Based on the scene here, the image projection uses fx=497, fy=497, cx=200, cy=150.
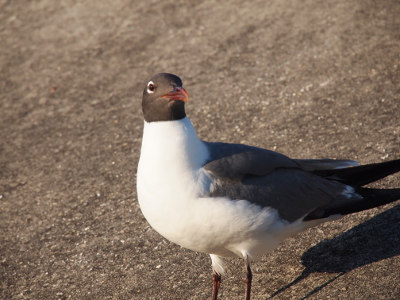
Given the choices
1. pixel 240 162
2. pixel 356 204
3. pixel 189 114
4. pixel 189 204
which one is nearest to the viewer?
pixel 189 204

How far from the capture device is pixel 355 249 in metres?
4.08

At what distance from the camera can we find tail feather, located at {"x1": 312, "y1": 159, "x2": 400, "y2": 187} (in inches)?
159

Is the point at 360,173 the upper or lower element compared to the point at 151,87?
lower

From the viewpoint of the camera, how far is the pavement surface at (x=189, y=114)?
419 centimetres

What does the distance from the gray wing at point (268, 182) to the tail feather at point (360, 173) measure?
14 centimetres

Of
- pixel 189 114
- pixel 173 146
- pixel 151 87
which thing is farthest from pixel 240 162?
pixel 189 114

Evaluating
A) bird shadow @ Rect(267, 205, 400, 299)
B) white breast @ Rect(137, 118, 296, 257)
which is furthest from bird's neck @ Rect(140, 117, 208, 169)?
bird shadow @ Rect(267, 205, 400, 299)

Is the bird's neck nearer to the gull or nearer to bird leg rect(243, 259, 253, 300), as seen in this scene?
the gull

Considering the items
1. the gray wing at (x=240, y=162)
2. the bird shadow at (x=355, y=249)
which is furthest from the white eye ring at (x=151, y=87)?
the bird shadow at (x=355, y=249)

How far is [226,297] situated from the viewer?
13.2ft

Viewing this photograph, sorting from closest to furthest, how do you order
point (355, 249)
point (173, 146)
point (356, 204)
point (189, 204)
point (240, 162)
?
1. point (189, 204)
2. point (173, 146)
3. point (240, 162)
4. point (356, 204)
5. point (355, 249)

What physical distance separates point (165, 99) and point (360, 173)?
1.75 meters

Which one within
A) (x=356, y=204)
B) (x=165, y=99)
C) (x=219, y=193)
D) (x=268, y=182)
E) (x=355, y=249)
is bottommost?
(x=355, y=249)

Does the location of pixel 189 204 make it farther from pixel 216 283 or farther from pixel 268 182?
pixel 216 283
